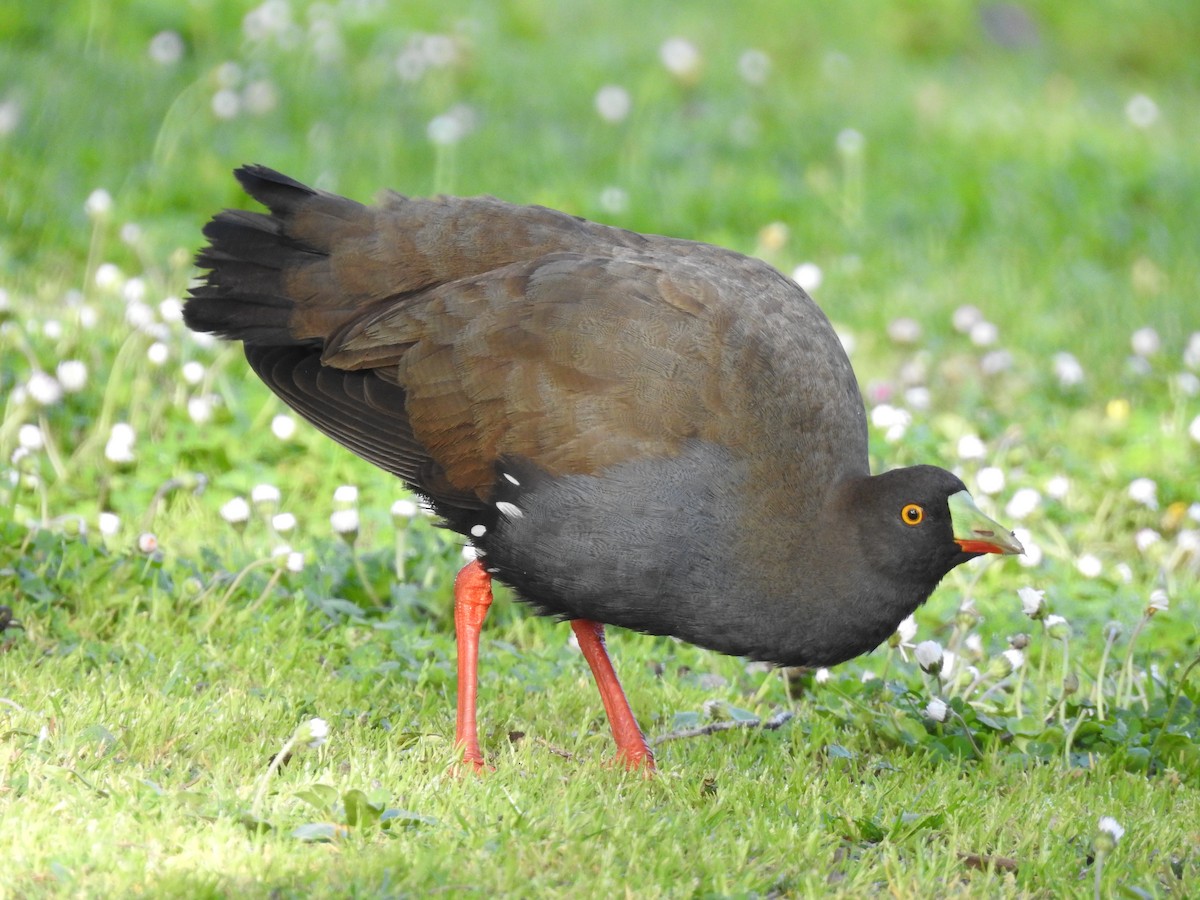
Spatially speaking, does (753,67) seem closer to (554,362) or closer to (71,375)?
(71,375)

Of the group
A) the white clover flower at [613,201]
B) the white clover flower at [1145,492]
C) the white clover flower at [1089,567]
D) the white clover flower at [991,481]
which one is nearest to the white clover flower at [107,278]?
the white clover flower at [613,201]

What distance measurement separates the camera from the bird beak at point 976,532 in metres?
3.77

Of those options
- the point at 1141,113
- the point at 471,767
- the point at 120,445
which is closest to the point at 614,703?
the point at 471,767

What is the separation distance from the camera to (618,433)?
3.85m

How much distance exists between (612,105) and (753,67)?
5.44 ft

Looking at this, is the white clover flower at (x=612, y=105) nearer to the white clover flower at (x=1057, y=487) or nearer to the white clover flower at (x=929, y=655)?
the white clover flower at (x=1057, y=487)

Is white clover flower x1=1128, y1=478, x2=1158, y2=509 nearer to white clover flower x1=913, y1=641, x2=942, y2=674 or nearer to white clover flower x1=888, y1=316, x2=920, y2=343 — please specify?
white clover flower x1=888, y1=316, x2=920, y2=343

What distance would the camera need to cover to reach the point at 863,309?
25.4 ft

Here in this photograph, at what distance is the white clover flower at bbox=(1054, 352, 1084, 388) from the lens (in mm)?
7012

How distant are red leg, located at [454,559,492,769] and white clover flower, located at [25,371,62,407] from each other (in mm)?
1780

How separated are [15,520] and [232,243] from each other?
4.05 ft

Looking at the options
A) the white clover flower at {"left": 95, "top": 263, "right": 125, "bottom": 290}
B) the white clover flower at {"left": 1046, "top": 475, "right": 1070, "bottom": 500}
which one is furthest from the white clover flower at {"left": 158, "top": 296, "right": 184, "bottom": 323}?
the white clover flower at {"left": 1046, "top": 475, "right": 1070, "bottom": 500}

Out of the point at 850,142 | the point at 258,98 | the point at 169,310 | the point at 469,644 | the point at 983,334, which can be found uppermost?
the point at 258,98

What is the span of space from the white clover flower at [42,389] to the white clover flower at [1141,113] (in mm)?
8303
